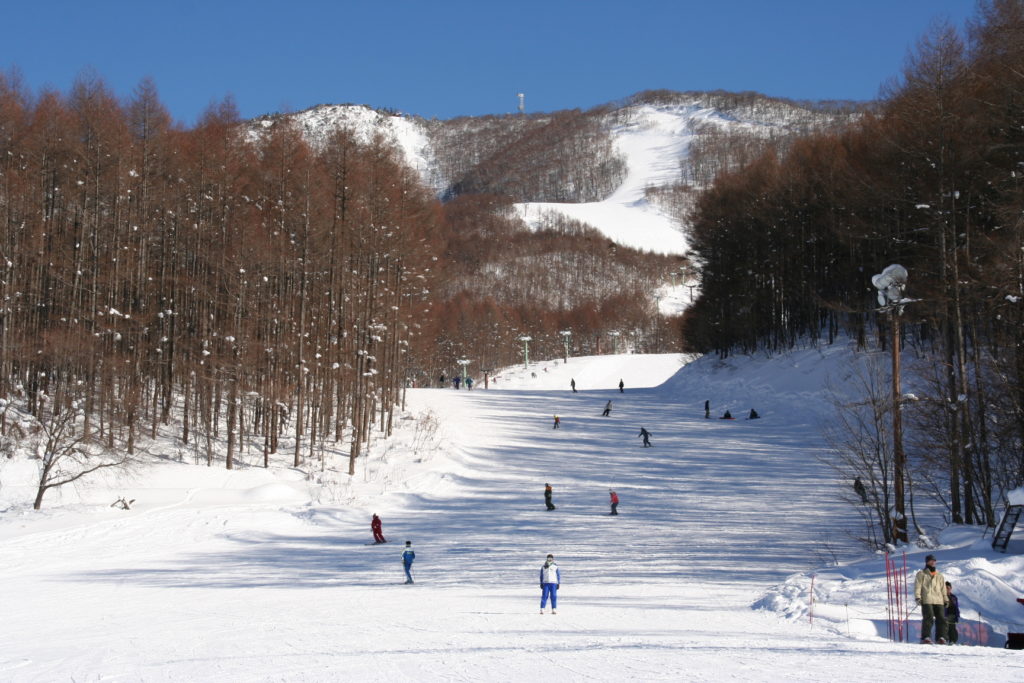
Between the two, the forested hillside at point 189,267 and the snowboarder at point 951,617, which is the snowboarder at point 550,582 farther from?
the forested hillside at point 189,267

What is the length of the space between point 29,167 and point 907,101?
95.0 ft

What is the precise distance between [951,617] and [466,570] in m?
10.1

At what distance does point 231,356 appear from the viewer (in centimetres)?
2808

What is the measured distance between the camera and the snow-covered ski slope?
9.72 meters

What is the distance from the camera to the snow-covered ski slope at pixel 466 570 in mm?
9719

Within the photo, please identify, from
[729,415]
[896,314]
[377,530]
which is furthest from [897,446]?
[729,415]

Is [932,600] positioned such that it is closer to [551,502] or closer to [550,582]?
[550,582]

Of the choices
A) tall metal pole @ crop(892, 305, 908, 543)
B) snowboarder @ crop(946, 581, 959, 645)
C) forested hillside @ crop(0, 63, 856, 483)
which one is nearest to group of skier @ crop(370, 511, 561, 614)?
snowboarder @ crop(946, 581, 959, 645)

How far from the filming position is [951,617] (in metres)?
10.9

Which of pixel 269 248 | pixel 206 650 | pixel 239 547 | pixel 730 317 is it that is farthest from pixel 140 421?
pixel 730 317

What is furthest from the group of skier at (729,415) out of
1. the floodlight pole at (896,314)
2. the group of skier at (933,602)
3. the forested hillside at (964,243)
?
the group of skier at (933,602)

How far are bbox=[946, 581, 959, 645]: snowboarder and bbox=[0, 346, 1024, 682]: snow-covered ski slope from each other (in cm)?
118

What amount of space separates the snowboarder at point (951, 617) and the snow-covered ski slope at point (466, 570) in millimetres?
1184

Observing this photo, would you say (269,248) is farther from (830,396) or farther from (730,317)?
(730,317)
